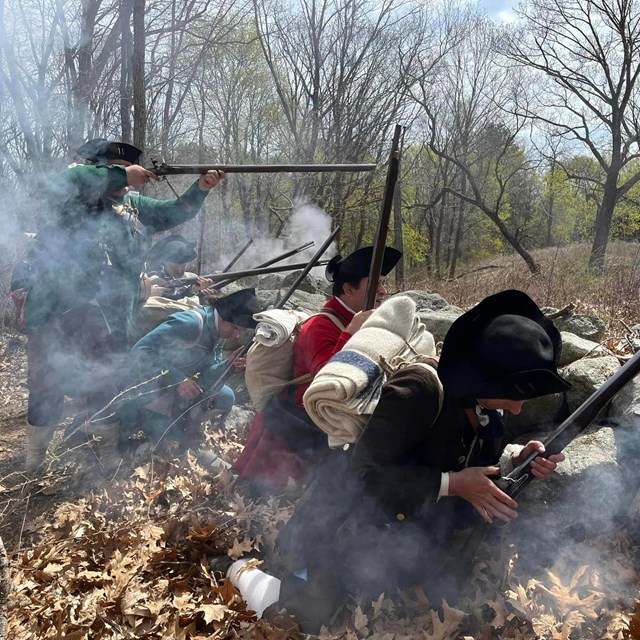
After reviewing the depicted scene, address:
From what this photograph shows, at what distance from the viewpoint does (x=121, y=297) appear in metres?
4.47

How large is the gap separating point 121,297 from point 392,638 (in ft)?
11.3

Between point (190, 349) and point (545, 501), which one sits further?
point (190, 349)

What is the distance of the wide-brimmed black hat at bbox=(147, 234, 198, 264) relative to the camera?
5844 mm

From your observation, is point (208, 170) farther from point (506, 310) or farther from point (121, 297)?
point (506, 310)

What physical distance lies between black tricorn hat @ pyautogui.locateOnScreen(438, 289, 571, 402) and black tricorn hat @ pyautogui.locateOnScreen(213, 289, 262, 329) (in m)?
2.66

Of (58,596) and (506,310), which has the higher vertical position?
(506,310)

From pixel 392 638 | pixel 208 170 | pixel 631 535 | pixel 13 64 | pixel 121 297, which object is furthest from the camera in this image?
pixel 13 64

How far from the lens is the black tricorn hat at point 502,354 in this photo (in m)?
2.00

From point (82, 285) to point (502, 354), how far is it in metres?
3.60

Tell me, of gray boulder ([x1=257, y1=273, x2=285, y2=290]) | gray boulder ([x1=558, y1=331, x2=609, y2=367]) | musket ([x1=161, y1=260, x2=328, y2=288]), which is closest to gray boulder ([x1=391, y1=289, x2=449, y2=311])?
musket ([x1=161, y1=260, x2=328, y2=288])

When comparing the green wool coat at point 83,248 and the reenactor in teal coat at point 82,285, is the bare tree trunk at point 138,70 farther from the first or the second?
the green wool coat at point 83,248

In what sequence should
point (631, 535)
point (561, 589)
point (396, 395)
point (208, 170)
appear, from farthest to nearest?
point (208, 170) → point (631, 535) → point (561, 589) → point (396, 395)

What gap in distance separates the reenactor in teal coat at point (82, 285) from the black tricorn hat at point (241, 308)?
0.88 m

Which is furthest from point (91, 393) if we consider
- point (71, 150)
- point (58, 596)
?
point (71, 150)
